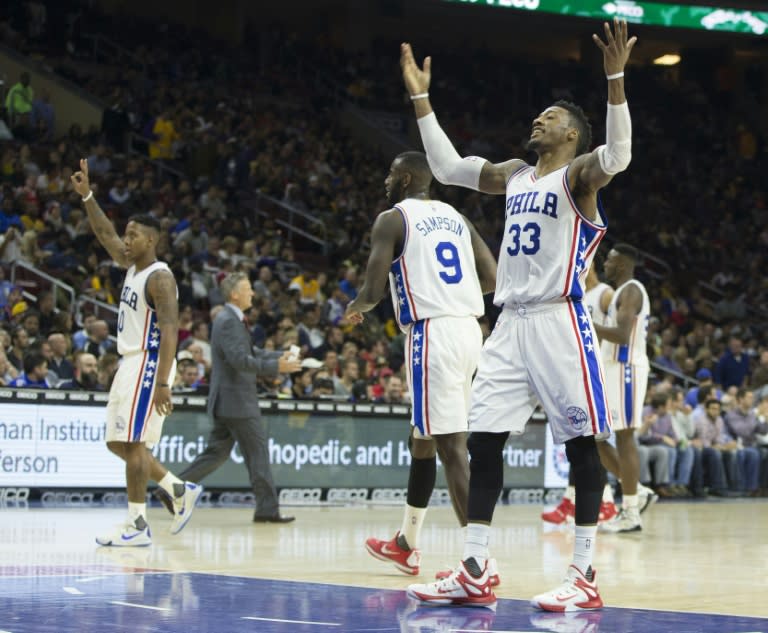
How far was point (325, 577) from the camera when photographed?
7254 mm

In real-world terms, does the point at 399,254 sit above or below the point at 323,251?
below

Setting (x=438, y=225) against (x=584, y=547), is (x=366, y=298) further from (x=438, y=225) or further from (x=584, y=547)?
(x=584, y=547)

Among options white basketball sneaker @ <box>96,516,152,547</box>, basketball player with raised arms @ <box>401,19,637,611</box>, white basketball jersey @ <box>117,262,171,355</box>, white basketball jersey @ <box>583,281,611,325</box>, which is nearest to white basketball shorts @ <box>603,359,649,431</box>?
white basketball jersey @ <box>583,281,611,325</box>

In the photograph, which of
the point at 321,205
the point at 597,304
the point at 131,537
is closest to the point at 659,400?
the point at 597,304

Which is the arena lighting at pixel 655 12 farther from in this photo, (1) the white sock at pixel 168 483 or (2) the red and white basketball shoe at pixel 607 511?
(1) the white sock at pixel 168 483

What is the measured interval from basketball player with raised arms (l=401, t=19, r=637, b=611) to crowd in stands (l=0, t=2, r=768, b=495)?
26.1ft

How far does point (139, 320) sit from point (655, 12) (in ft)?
63.1

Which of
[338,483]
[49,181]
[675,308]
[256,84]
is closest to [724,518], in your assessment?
[338,483]

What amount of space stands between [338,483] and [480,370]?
336 inches

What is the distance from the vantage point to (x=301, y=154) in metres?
25.9

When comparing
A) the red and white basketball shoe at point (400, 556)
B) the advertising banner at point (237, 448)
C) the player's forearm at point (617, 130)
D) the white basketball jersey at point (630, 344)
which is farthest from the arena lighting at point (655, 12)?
the player's forearm at point (617, 130)

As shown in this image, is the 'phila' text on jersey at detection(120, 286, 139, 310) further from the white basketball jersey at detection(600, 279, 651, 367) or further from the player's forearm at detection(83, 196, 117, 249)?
the white basketball jersey at detection(600, 279, 651, 367)

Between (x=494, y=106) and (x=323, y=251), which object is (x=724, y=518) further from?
(x=494, y=106)

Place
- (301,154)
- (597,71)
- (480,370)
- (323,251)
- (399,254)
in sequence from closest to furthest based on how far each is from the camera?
(480,370), (399,254), (323,251), (301,154), (597,71)
